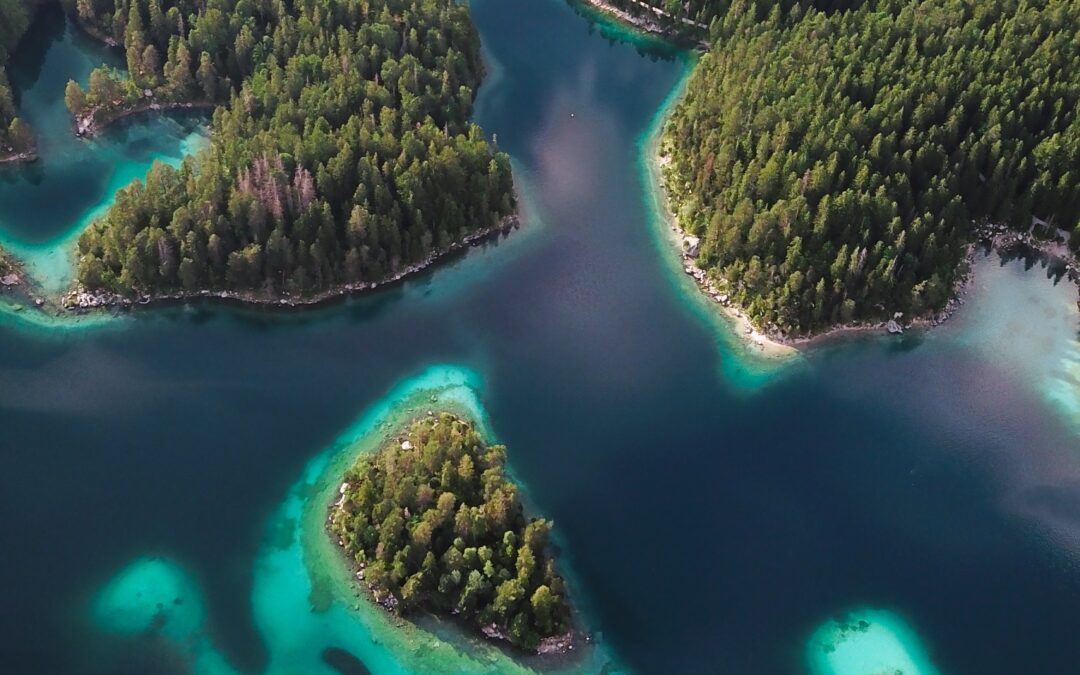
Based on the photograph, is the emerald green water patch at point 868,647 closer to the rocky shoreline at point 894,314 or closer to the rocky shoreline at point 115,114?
the rocky shoreline at point 894,314

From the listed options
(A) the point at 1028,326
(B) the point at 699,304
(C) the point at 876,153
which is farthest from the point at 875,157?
(B) the point at 699,304

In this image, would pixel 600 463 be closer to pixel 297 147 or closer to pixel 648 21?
pixel 297 147

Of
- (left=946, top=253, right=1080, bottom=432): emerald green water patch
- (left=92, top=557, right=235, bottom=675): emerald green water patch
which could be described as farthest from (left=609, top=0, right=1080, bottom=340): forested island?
(left=92, top=557, right=235, bottom=675): emerald green water patch

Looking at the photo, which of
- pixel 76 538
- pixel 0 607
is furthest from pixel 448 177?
pixel 0 607

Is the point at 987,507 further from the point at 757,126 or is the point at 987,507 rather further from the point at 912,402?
the point at 757,126

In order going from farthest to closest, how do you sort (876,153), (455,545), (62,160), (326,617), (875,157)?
(62,160) < (875,157) < (876,153) < (326,617) < (455,545)

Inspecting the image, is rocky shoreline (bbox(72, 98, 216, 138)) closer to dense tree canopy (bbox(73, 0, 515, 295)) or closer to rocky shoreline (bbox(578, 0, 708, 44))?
dense tree canopy (bbox(73, 0, 515, 295))
